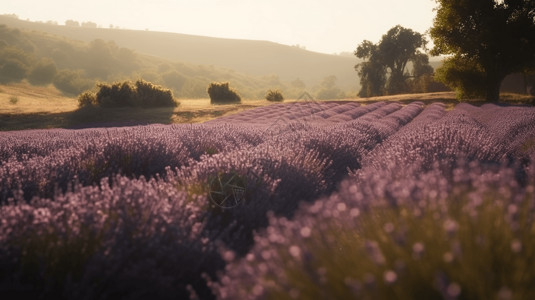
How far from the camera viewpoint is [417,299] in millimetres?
1087

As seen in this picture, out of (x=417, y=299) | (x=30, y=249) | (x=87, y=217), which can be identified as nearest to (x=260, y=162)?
(x=87, y=217)

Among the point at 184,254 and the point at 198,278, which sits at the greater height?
the point at 184,254

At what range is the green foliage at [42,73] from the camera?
187ft

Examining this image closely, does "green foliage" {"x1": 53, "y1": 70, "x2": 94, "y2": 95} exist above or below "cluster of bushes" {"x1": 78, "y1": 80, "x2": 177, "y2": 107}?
above

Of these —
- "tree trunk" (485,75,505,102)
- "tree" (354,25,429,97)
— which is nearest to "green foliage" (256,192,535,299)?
"tree trunk" (485,75,505,102)

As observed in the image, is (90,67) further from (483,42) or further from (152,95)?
(483,42)

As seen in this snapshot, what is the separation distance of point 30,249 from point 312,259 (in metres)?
1.23

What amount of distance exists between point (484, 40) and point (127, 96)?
2024 centimetres

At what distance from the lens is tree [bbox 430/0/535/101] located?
18.0m

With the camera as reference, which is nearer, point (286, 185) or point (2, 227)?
point (2, 227)

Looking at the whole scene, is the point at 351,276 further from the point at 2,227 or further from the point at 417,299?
the point at 2,227

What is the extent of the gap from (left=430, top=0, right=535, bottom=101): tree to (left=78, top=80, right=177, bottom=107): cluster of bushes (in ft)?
55.7

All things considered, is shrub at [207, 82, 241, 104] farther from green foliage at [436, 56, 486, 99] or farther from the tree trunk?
the tree trunk

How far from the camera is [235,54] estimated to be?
156 meters
